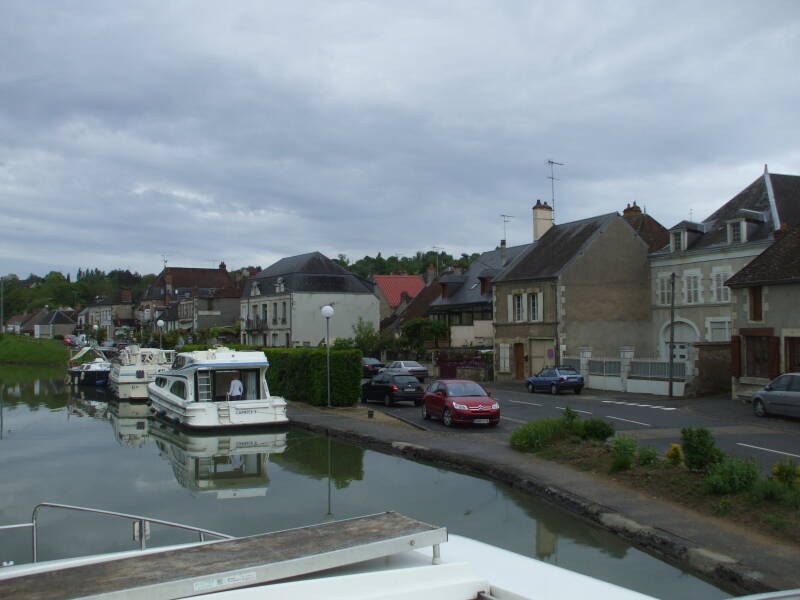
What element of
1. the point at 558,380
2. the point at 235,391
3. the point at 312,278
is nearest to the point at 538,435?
the point at 235,391

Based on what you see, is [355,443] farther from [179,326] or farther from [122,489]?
[179,326]

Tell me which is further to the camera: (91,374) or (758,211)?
(91,374)

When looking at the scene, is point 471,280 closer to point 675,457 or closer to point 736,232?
point 736,232

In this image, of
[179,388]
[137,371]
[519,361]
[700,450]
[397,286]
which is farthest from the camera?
[397,286]

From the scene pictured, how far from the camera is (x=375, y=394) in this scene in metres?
30.2

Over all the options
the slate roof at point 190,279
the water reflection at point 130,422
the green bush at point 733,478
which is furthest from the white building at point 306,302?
the green bush at point 733,478

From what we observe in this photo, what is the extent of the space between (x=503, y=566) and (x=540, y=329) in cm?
3629

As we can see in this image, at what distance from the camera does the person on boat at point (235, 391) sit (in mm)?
24947

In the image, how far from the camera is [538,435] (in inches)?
669

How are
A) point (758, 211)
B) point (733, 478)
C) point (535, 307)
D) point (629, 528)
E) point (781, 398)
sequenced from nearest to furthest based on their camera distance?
point (629, 528), point (733, 478), point (781, 398), point (758, 211), point (535, 307)

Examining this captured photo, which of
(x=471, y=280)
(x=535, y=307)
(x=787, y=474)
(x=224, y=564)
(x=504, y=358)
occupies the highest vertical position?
(x=471, y=280)

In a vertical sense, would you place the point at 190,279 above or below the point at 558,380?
above

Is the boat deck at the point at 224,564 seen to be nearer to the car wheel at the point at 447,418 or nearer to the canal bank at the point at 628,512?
the canal bank at the point at 628,512

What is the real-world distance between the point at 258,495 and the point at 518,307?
29855 mm
